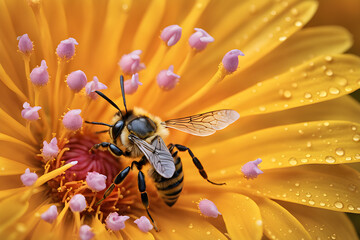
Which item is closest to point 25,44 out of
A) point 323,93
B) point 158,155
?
point 158,155

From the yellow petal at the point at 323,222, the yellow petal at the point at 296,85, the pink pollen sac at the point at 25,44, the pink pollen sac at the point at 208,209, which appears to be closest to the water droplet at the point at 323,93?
the yellow petal at the point at 296,85

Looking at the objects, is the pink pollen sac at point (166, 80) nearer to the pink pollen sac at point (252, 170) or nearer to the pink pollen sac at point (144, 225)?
the pink pollen sac at point (252, 170)

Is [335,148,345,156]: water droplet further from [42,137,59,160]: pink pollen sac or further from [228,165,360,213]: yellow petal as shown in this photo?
[42,137,59,160]: pink pollen sac

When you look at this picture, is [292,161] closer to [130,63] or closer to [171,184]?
[171,184]

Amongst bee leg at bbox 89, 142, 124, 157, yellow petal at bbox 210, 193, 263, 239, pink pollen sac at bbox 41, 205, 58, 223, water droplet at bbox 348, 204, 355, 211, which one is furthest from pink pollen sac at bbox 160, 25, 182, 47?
water droplet at bbox 348, 204, 355, 211

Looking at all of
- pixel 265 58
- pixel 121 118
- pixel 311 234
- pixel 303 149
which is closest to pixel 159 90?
pixel 121 118
